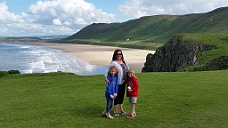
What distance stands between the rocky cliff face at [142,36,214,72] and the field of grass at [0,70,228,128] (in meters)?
50.3

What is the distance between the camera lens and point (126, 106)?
18.6m

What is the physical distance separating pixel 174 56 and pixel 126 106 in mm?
68256

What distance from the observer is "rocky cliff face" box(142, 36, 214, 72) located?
75688mm

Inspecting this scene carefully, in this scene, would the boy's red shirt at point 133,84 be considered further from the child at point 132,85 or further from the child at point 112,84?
the child at point 112,84

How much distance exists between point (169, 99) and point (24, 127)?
977 centimetres

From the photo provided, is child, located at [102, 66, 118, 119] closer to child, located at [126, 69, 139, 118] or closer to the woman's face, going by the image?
the woman's face

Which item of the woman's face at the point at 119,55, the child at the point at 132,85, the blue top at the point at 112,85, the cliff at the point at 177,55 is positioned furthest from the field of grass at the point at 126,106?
the cliff at the point at 177,55

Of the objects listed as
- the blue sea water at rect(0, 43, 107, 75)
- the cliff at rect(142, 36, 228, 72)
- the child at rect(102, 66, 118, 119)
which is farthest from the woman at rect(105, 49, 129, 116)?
the blue sea water at rect(0, 43, 107, 75)

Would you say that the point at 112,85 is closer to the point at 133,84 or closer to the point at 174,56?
the point at 133,84

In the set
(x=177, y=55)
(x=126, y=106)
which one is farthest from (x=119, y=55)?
(x=177, y=55)

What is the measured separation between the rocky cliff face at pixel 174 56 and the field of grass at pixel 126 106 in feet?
165

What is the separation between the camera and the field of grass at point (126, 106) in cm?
1521

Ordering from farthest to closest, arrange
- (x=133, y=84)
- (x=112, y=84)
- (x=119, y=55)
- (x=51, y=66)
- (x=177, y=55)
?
(x=51, y=66) → (x=177, y=55) → (x=133, y=84) → (x=112, y=84) → (x=119, y=55)

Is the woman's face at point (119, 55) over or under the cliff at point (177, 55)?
over
